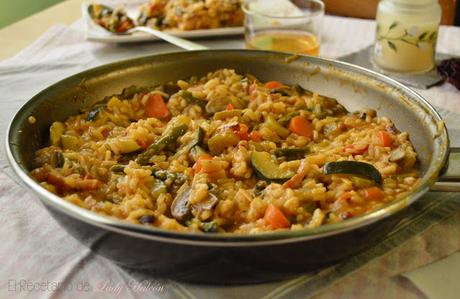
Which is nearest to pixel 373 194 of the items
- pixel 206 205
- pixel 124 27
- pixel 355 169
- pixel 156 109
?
pixel 355 169

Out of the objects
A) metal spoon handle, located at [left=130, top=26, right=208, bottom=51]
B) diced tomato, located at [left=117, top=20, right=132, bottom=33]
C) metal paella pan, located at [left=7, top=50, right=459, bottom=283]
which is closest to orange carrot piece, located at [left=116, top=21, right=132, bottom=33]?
diced tomato, located at [left=117, top=20, right=132, bottom=33]

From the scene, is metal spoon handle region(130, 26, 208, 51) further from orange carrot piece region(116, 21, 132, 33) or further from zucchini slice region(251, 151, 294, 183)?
zucchini slice region(251, 151, 294, 183)

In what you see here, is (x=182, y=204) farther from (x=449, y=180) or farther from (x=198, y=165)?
(x=449, y=180)

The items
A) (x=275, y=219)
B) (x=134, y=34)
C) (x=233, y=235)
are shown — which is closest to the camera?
(x=233, y=235)

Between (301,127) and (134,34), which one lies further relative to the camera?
(134,34)

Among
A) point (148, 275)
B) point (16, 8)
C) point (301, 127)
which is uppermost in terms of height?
point (301, 127)

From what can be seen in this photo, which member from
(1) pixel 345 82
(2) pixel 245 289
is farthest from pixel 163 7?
(2) pixel 245 289
